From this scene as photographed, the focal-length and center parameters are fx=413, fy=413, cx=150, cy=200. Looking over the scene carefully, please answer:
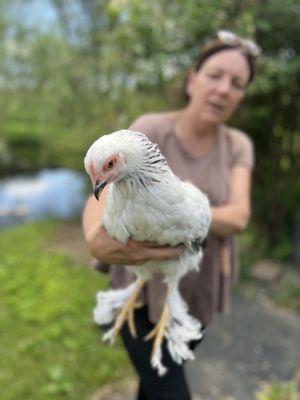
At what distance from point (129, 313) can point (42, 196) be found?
7905 millimetres

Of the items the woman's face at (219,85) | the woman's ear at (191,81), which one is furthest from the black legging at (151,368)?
the woman's ear at (191,81)

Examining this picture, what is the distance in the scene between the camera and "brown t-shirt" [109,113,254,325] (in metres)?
1.75

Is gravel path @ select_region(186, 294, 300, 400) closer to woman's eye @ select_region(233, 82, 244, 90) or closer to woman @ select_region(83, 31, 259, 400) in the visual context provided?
woman @ select_region(83, 31, 259, 400)

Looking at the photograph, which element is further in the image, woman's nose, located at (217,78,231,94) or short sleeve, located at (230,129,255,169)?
short sleeve, located at (230,129,255,169)

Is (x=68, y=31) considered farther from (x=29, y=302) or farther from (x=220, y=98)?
(x=220, y=98)

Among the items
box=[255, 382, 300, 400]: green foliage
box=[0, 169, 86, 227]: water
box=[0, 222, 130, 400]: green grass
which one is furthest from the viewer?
box=[0, 169, 86, 227]: water

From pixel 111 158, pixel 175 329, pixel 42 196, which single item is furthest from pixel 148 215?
pixel 42 196

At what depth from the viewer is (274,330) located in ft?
12.1

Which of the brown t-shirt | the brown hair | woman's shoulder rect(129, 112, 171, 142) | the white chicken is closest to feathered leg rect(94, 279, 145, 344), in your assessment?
the white chicken

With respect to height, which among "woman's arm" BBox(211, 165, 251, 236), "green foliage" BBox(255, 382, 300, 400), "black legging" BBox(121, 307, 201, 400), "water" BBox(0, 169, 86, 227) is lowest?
"water" BBox(0, 169, 86, 227)

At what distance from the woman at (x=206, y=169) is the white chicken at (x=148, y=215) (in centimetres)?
16

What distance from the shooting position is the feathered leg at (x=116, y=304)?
5.38ft

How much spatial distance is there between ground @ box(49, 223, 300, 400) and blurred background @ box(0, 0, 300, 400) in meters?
0.10

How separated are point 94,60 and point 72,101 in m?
0.60
